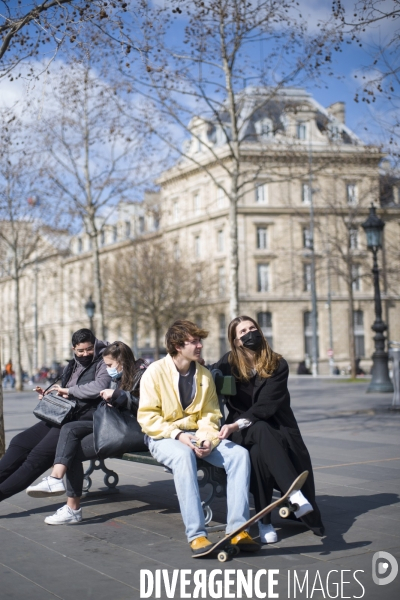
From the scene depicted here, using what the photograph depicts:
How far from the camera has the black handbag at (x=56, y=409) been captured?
636 cm

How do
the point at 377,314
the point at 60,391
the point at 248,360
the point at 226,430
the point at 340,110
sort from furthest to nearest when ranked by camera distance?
the point at 340,110, the point at 377,314, the point at 60,391, the point at 248,360, the point at 226,430

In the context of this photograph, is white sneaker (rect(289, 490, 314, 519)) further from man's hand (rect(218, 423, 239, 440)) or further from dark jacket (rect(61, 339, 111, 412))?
dark jacket (rect(61, 339, 111, 412))

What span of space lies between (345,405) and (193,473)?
530 inches

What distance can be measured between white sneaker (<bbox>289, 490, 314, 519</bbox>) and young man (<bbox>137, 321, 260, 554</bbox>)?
1.03 feet

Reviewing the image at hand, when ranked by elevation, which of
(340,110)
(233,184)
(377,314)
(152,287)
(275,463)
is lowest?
(275,463)

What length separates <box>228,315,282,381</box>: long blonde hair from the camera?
5750 mm

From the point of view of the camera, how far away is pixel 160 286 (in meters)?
51.1

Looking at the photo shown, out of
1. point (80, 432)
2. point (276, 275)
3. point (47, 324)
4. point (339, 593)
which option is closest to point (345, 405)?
point (80, 432)

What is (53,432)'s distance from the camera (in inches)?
254

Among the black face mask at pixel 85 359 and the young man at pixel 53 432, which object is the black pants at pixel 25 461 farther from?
the black face mask at pixel 85 359

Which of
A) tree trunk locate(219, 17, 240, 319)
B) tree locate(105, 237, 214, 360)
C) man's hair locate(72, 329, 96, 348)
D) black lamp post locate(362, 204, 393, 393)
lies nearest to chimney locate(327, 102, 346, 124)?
tree locate(105, 237, 214, 360)

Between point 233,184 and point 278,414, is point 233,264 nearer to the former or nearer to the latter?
point 233,184

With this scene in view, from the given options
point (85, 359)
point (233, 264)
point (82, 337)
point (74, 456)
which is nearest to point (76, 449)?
point (74, 456)

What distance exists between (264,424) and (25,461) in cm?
209
